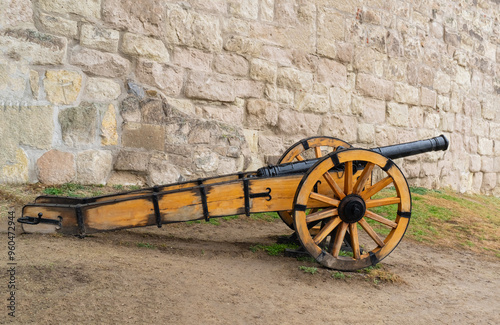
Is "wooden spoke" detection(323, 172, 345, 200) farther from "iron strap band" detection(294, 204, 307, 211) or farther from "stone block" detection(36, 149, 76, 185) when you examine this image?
"stone block" detection(36, 149, 76, 185)

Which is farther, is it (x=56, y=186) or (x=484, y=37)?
(x=484, y=37)

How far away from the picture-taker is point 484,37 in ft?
29.2

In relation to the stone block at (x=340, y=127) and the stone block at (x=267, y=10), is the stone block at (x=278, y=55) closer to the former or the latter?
the stone block at (x=267, y=10)

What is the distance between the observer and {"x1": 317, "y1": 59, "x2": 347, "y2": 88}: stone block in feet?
20.2

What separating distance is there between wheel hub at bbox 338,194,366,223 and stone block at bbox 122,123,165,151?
2383mm

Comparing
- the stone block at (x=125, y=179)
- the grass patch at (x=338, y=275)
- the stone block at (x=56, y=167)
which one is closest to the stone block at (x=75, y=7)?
the stone block at (x=56, y=167)

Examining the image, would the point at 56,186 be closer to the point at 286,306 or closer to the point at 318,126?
the point at 286,306

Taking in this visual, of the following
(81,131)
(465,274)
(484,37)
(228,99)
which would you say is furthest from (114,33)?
(484,37)

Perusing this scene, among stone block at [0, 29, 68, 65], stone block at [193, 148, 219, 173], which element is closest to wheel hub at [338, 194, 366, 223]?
stone block at [193, 148, 219, 173]

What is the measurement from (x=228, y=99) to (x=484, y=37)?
6340 millimetres

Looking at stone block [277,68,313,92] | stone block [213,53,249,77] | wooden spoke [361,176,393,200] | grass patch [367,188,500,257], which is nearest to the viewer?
wooden spoke [361,176,393,200]

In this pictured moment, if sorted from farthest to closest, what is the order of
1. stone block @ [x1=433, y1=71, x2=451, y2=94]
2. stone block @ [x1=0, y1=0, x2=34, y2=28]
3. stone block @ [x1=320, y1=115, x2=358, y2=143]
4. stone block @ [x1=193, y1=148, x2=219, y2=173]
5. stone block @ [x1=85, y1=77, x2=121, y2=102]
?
stone block @ [x1=433, y1=71, x2=451, y2=94], stone block @ [x1=320, y1=115, x2=358, y2=143], stone block @ [x1=193, y1=148, x2=219, y2=173], stone block @ [x1=85, y1=77, x2=121, y2=102], stone block @ [x1=0, y1=0, x2=34, y2=28]

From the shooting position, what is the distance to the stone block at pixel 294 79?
579 cm

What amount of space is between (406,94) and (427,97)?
2.06 ft
